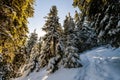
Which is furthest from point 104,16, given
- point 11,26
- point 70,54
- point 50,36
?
point 50,36

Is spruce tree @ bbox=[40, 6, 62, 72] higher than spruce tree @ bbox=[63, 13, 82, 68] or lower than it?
higher

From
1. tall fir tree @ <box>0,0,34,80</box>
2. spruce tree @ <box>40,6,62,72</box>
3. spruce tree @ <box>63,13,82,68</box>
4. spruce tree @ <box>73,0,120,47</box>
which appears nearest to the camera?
tall fir tree @ <box>0,0,34,80</box>

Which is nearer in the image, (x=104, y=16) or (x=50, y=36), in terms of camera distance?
(x=104, y=16)

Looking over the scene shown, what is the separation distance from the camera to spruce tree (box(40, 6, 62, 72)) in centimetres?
3844

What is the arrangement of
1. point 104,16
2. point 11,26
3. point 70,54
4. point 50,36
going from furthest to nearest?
point 50,36
point 70,54
point 104,16
point 11,26

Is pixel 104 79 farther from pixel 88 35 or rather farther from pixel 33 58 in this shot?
pixel 88 35

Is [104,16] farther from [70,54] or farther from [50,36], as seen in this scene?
[50,36]

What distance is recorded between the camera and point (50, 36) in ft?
128

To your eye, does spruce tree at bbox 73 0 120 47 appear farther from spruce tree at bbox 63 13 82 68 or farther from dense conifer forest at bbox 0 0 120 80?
spruce tree at bbox 63 13 82 68

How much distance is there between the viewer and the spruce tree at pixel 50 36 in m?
38.4

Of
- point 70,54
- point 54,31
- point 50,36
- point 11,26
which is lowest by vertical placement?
point 70,54

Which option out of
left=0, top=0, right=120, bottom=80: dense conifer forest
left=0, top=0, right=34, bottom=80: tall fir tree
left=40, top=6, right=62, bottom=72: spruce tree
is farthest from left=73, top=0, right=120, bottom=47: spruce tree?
left=40, top=6, right=62, bottom=72: spruce tree

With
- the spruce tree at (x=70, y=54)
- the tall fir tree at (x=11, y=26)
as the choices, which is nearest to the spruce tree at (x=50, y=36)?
the spruce tree at (x=70, y=54)

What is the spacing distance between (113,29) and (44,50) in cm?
2133
